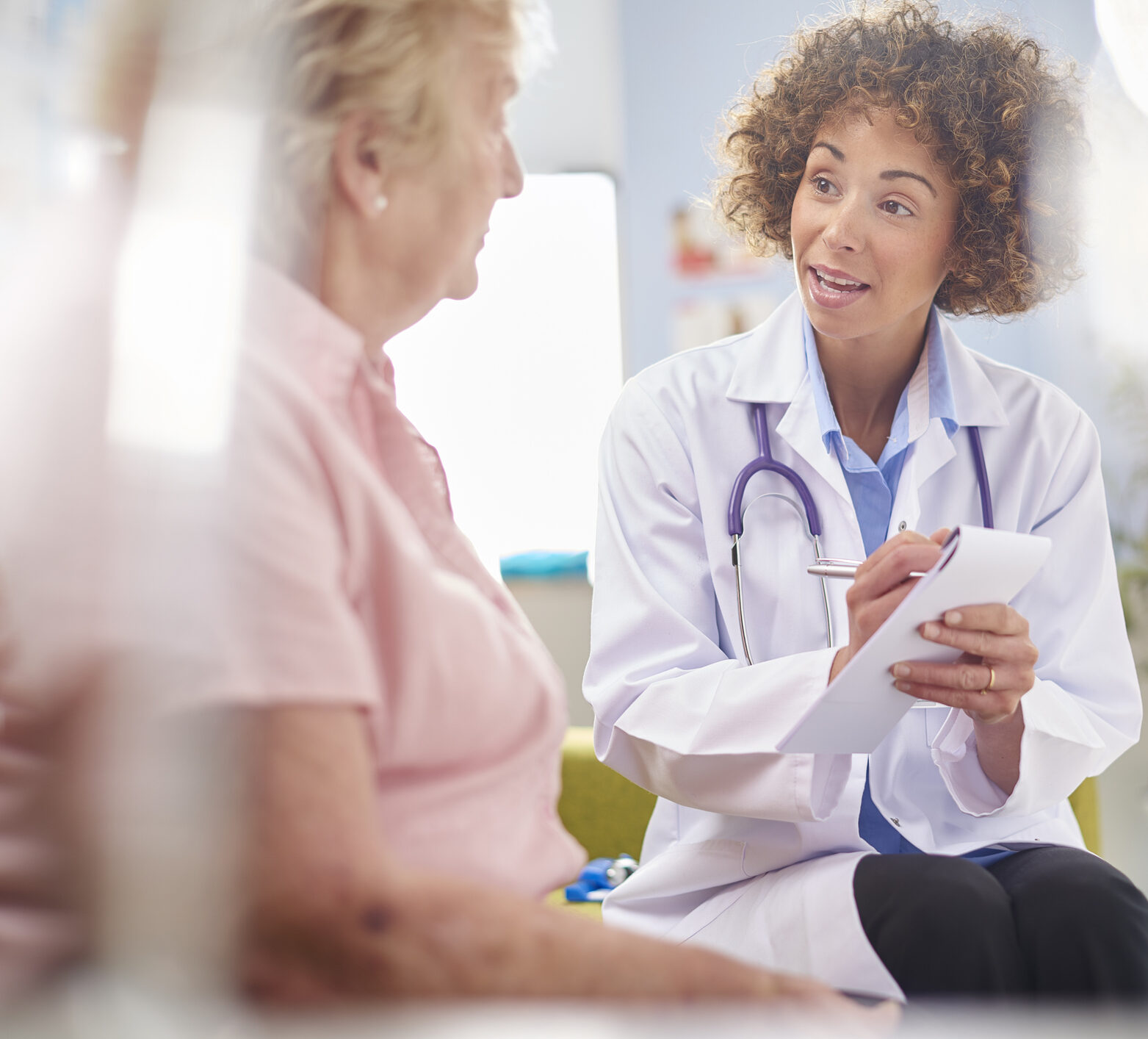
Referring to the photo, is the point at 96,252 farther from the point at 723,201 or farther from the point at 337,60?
the point at 723,201

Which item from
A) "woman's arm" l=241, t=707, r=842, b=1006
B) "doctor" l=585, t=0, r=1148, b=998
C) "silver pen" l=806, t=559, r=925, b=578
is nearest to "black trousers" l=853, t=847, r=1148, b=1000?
"doctor" l=585, t=0, r=1148, b=998

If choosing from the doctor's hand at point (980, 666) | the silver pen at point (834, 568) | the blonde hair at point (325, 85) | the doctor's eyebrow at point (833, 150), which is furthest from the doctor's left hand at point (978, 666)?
the blonde hair at point (325, 85)

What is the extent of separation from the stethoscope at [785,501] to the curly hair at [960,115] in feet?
0.54

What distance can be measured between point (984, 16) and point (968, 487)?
0.37 metres

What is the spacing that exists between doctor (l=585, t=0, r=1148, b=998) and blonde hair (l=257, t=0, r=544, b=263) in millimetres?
392

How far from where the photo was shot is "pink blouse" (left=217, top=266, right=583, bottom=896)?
443 mm

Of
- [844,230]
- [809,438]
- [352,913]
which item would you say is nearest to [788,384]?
[809,438]

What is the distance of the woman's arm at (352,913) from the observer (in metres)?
0.43

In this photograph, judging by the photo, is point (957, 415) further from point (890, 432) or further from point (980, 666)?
point (980, 666)

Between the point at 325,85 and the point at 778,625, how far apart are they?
58 cm

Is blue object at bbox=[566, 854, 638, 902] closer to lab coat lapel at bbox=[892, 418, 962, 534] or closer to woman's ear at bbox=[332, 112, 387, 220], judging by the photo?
lab coat lapel at bbox=[892, 418, 962, 534]

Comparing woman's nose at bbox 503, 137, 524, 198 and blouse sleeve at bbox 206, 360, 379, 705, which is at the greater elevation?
woman's nose at bbox 503, 137, 524, 198

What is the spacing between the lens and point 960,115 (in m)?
0.81

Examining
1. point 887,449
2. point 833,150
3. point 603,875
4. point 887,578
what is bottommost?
point 603,875
